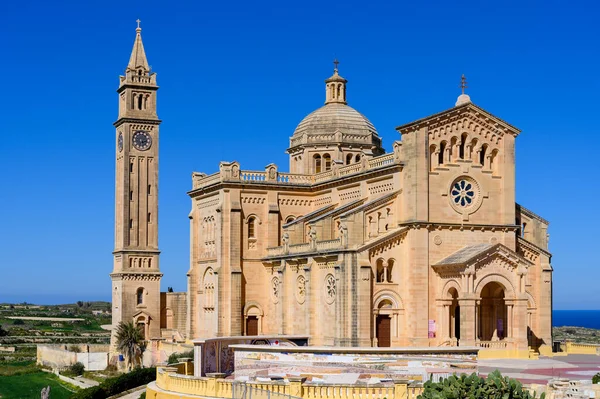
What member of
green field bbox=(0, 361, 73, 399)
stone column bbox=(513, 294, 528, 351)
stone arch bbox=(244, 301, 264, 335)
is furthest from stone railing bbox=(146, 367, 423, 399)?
green field bbox=(0, 361, 73, 399)

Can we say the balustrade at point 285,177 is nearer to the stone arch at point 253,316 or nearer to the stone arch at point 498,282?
the stone arch at point 253,316

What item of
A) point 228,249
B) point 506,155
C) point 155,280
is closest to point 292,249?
point 228,249

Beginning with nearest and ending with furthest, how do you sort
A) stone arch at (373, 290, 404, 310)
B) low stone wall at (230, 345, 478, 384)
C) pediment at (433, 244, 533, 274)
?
1. low stone wall at (230, 345, 478, 384)
2. pediment at (433, 244, 533, 274)
3. stone arch at (373, 290, 404, 310)

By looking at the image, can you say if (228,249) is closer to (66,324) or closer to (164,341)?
(164,341)

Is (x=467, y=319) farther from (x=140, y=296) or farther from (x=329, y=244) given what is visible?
(x=140, y=296)

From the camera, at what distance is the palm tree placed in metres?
77.7

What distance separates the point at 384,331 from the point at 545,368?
1049 centimetres

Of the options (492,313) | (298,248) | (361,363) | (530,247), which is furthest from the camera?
(298,248)

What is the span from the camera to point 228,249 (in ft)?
214

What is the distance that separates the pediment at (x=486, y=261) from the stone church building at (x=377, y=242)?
0.07 m

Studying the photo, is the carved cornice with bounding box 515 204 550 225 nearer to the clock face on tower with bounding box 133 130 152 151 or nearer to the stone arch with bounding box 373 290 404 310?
the stone arch with bounding box 373 290 404 310

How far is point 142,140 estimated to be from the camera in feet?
267

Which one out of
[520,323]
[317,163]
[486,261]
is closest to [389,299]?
[486,261]

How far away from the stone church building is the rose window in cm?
5
